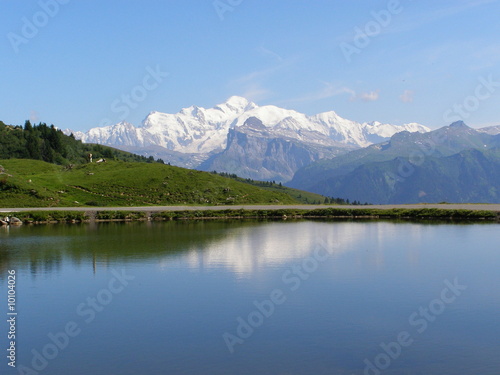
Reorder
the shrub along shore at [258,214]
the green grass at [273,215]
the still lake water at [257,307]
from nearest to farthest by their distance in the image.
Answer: the still lake water at [257,307], the green grass at [273,215], the shrub along shore at [258,214]

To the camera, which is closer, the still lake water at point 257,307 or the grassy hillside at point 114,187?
the still lake water at point 257,307

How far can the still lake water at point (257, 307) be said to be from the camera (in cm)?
3225

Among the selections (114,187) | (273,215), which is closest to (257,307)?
(273,215)

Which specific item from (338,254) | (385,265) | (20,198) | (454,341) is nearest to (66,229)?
(20,198)

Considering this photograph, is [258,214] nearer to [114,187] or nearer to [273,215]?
[273,215]

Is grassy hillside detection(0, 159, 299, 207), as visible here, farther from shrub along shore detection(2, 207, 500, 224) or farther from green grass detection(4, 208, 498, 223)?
green grass detection(4, 208, 498, 223)

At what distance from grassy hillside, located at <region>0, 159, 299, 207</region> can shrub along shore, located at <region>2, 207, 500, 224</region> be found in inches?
692

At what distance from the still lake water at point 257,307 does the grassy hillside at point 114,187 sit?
68999 millimetres

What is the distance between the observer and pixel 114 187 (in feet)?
510

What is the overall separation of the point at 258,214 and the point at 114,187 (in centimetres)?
4525

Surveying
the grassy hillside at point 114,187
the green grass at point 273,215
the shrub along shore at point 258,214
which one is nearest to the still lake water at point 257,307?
the green grass at point 273,215

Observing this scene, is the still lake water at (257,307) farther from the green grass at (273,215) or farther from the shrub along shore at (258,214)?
the shrub along shore at (258,214)

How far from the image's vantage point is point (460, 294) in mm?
45812

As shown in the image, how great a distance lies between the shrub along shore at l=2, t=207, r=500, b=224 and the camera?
118000mm
